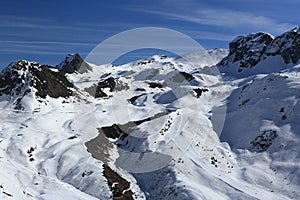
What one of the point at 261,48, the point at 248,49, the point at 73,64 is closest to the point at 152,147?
the point at 261,48

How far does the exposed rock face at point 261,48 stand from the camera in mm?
104625

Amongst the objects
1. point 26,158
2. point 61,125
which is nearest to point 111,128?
point 61,125

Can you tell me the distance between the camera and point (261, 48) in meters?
119

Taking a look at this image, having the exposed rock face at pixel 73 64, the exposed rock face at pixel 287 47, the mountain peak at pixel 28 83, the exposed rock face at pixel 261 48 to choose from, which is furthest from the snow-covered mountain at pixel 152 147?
the exposed rock face at pixel 73 64

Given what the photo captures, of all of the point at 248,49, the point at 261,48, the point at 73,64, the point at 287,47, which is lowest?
the point at 73,64

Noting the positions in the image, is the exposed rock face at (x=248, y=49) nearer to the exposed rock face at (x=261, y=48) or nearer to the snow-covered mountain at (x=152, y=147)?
the exposed rock face at (x=261, y=48)

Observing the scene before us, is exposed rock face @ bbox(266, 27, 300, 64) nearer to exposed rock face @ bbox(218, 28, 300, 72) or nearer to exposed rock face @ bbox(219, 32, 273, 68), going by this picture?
exposed rock face @ bbox(218, 28, 300, 72)

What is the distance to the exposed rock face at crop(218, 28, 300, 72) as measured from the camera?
104625 millimetres

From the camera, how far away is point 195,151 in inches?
1774

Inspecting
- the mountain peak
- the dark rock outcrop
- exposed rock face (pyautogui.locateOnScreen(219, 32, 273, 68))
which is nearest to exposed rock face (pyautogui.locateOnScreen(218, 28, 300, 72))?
exposed rock face (pyautogui.locateOnScreen(219, 32, 273, 68))

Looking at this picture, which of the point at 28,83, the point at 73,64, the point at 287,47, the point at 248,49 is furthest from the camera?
the point at 73,64

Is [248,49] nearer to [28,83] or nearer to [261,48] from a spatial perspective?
[261,48]

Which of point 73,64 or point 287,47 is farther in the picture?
point 73,64

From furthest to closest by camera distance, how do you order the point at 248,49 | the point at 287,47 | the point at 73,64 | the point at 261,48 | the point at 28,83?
the point at 73,64 < the point at 248,49 < the point at 261,48 < the point at 287,47 < the point at 28,83
